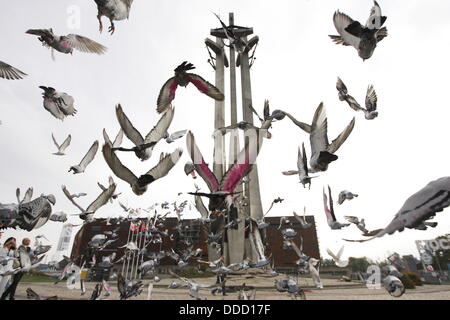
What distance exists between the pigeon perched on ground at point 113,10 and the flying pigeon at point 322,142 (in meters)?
4.97

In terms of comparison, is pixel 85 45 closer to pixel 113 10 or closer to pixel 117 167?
pixel 113 10

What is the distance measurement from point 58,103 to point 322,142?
7.66 metres

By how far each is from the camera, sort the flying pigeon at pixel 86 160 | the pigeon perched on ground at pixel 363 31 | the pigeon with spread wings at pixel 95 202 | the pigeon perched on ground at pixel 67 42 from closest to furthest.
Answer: the pigeon perched on ground at pixel 363 31 → the pigeon perched on ground at pixel 67 42 → the pigeon with spread wings at pixel 95 202 → the flying pigeon at pixel 86 160

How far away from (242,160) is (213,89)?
7.00ft

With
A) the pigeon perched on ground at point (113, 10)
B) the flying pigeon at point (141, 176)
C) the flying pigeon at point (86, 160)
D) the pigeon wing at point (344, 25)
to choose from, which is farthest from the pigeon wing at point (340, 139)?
the flying pigeon at point (86, 160)

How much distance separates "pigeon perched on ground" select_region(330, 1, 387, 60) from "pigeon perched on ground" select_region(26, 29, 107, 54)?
618cm

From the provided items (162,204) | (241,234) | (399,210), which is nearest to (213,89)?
(399,210)

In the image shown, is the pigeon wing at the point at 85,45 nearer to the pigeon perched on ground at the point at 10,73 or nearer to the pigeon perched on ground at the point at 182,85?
the pigeon perched on ground at the point at 10,73

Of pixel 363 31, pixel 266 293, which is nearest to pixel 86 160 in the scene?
pixel 363 31

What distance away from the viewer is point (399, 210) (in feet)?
11.0

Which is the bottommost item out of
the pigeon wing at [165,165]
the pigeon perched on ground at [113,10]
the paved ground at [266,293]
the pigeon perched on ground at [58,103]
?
the paved ground at [266,293]

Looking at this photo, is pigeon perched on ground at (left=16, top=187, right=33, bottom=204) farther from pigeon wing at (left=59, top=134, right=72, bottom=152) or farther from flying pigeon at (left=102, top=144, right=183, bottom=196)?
flying pigeon at (left=102, top=144, right=183, bottom=196)

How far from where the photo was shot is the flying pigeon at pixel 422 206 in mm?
3152

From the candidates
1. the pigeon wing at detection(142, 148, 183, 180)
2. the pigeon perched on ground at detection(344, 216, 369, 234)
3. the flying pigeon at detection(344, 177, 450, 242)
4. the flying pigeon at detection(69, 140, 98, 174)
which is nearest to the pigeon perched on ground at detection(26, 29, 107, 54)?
the flying pigeon at detection(69, 140, 98, 174)
